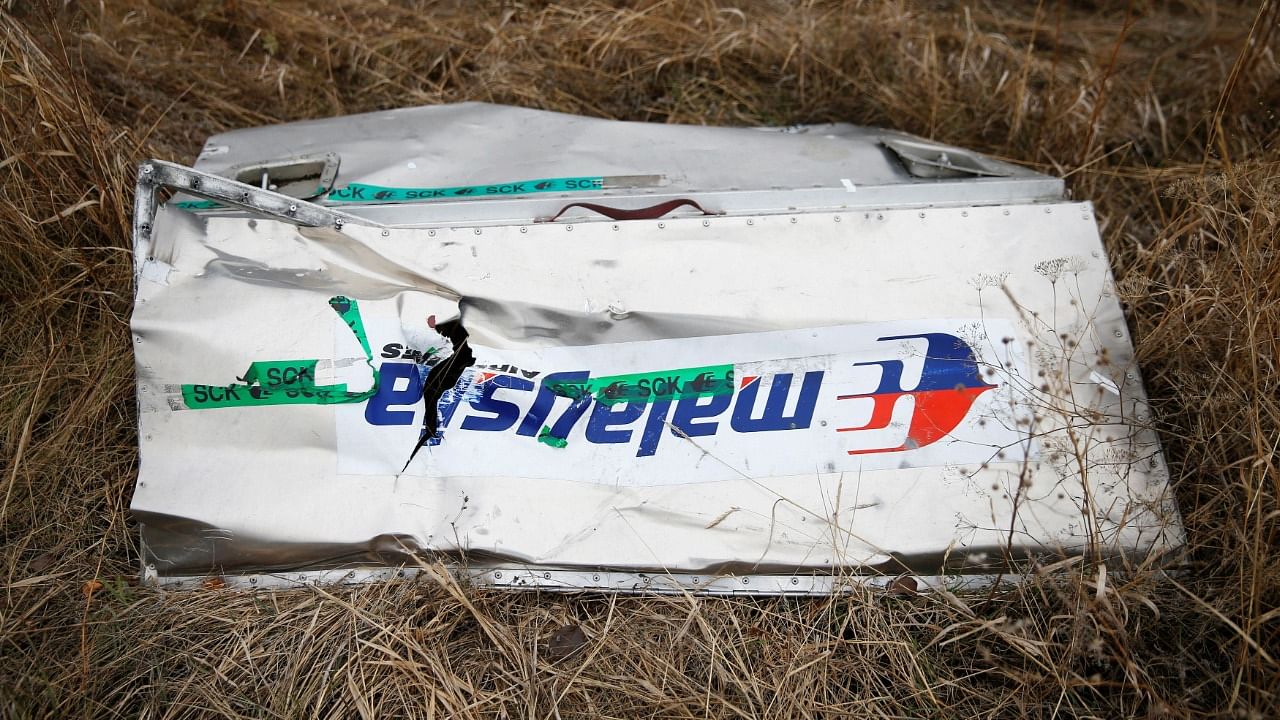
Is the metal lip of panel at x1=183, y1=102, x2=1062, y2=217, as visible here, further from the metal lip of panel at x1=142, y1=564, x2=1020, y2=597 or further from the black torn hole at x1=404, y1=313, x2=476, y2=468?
the metal lip of panel at x1=142, y1=564, x2=1020, y2=597

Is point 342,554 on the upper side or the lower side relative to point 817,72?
lower

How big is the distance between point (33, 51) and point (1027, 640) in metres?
2.68

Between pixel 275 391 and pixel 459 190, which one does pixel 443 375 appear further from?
pixel 459 190

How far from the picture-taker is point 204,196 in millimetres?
1646

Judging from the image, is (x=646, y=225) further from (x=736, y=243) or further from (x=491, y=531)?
(x=491, y=531)

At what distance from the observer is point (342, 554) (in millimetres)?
1633

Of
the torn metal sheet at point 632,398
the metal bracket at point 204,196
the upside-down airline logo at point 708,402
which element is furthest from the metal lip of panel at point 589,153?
the upside-down airline logo at point 708,402

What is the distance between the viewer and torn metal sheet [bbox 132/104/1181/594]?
163 centimetres

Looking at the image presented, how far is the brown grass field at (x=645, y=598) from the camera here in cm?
152

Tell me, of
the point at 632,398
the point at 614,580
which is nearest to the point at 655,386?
the point at 632,398

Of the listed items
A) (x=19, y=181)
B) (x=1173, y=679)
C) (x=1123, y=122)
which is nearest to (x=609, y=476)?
(x=1173, y=679)

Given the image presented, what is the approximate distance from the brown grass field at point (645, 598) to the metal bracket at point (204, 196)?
404 mm

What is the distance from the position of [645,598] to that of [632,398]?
0.43 meters

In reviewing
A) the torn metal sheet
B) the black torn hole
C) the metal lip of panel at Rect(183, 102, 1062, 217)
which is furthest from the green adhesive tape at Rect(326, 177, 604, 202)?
the black torn hole
